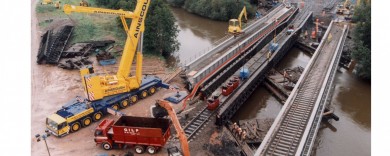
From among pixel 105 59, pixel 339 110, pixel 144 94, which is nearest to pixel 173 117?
pixel 144 94

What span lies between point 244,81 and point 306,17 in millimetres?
27922

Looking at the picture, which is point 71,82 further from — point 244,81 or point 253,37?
point 253,37

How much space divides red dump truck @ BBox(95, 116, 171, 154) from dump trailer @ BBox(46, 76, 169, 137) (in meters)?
2.56

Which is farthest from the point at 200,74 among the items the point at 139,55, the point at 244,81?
the point at 139,55

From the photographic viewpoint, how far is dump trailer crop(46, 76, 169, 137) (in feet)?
69.6

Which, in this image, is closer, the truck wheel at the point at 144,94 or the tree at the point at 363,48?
the truck wheel at the point at 144,94

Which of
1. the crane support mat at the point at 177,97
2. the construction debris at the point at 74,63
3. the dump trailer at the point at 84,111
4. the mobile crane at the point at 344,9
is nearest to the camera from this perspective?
the dump trailer at the point at 84,111

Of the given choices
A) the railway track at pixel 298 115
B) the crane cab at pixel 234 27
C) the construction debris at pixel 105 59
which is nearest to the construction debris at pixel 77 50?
the construction debris at pixel 105 59

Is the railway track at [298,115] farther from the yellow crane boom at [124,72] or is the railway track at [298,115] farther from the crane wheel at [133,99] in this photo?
the yellow crane boom at [124,72]

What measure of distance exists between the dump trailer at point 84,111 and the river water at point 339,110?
28.1ft

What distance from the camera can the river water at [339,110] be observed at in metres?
23.7

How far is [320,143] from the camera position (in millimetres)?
24016

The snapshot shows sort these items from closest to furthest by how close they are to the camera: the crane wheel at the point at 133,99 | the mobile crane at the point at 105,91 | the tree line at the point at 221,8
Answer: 1. the mobile crane at the point at 105,91
2. the crane wheel at the point at 133,99
3. the tree line at the point at 221,8

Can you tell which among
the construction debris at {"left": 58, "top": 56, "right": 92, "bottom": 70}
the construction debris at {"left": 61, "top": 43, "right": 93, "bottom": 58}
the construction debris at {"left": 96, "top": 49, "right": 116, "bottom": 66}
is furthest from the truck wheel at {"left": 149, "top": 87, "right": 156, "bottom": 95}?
the construction debris at {"left": 61, "top": 43, "right": 93, "bottom": 58}
